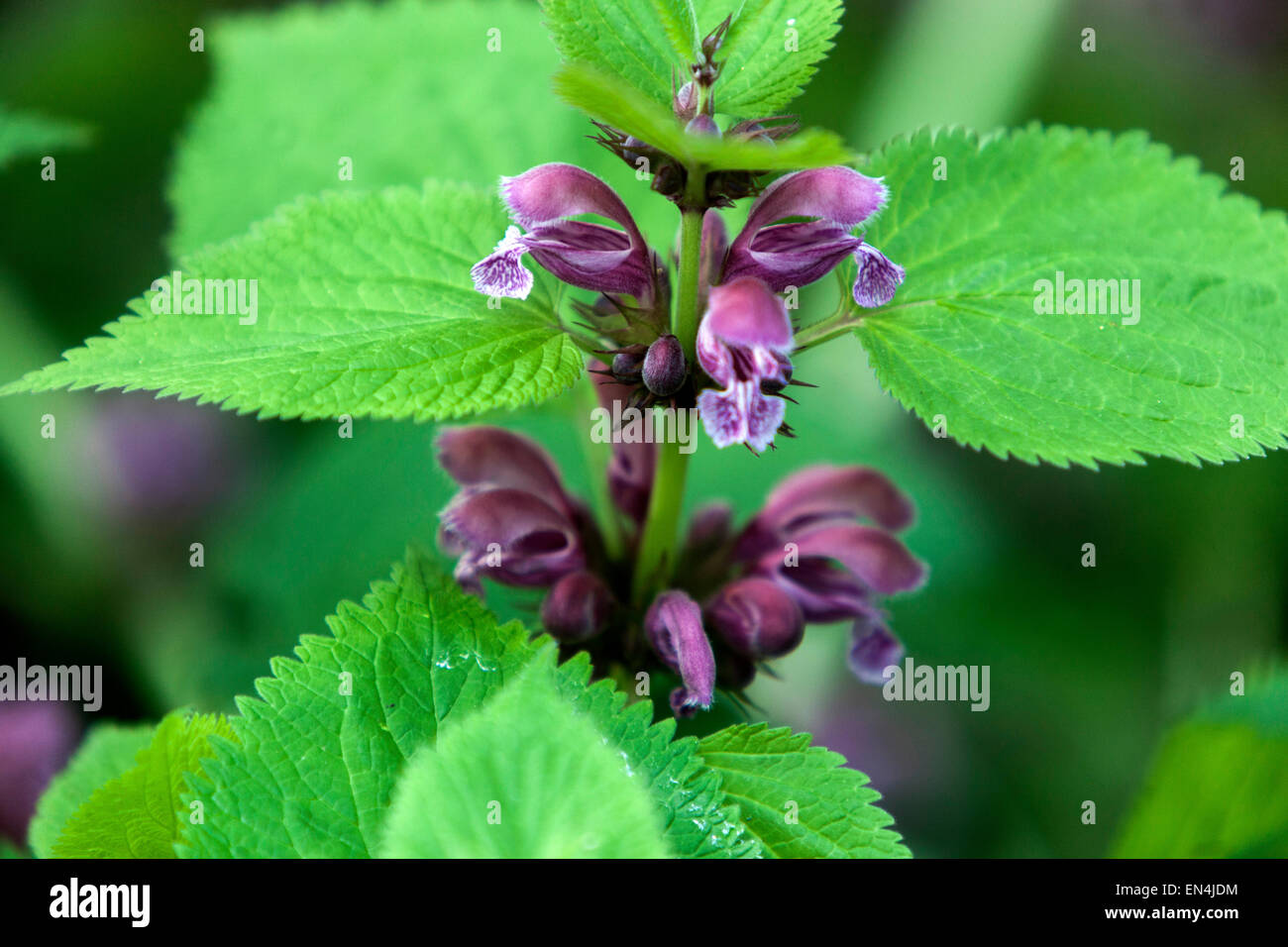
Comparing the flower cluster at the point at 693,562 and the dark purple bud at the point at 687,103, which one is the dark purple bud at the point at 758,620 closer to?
the flower cluster at the point at 693,562

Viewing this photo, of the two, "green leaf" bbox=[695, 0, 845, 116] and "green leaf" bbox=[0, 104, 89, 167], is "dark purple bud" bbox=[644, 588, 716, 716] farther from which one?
"green leaf" bbox=[0, 104, 89, 167]

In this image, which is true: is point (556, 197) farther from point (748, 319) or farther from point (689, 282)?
point (748, 319)

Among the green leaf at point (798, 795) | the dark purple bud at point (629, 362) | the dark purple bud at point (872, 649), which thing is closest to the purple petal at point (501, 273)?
the dark purple bud at point (629, 362)

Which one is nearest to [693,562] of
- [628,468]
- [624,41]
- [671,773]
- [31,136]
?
[628,468]

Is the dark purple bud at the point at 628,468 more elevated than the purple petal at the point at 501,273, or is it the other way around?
the purple petal at the point at 501,273

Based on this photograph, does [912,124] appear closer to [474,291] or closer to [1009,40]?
[1009,40]

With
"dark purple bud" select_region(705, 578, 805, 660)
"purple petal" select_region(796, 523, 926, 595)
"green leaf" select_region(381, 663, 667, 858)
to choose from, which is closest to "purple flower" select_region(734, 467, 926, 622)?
"purple petal" select_region(796, 523, 926, 595)

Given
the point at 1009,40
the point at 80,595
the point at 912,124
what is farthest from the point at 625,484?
the point at 1009,40
